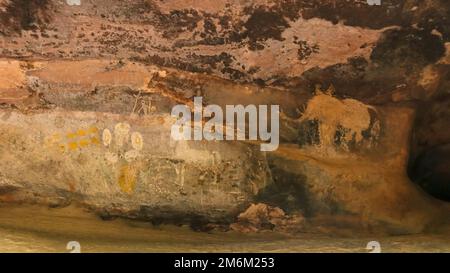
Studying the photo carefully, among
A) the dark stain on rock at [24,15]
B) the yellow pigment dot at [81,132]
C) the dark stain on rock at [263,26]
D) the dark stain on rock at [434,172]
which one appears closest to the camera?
the dark stain on rock at [24,15]

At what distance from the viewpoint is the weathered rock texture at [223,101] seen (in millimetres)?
2223

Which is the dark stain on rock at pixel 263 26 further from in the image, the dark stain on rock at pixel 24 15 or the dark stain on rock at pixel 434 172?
the dark stain on rock at pixel 434 172

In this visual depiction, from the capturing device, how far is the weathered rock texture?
2223 millimetres

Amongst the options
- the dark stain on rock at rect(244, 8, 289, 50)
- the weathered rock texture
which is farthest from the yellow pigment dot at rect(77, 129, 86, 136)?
the dark stain on rock at rect(244, 8, 289, 50)

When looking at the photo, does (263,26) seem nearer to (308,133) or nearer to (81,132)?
(308,133)

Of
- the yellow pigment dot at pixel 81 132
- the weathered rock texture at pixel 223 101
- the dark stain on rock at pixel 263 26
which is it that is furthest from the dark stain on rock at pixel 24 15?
the dark stain on rock at pixel 263 26

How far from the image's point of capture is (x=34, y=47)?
224cm

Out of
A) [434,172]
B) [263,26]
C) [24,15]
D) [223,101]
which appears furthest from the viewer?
[434,172]

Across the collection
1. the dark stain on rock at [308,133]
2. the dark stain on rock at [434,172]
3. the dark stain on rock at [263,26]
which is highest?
the dark stain on rock at [263,26]

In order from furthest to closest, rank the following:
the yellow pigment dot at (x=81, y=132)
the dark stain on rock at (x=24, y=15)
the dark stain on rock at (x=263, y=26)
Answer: the yellow pigment dot at (x=81, y=132) → the dark stain on rock at (x=263, y=26) → the dark stain on rock at (x=24, y=15)

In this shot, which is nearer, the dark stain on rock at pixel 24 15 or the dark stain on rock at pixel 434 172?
the dark stain on rock at pixel 24 15

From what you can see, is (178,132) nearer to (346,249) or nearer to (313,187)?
(313,187)

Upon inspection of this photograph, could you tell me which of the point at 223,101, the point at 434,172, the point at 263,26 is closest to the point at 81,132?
the point at 223,101

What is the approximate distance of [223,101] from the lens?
238cm
